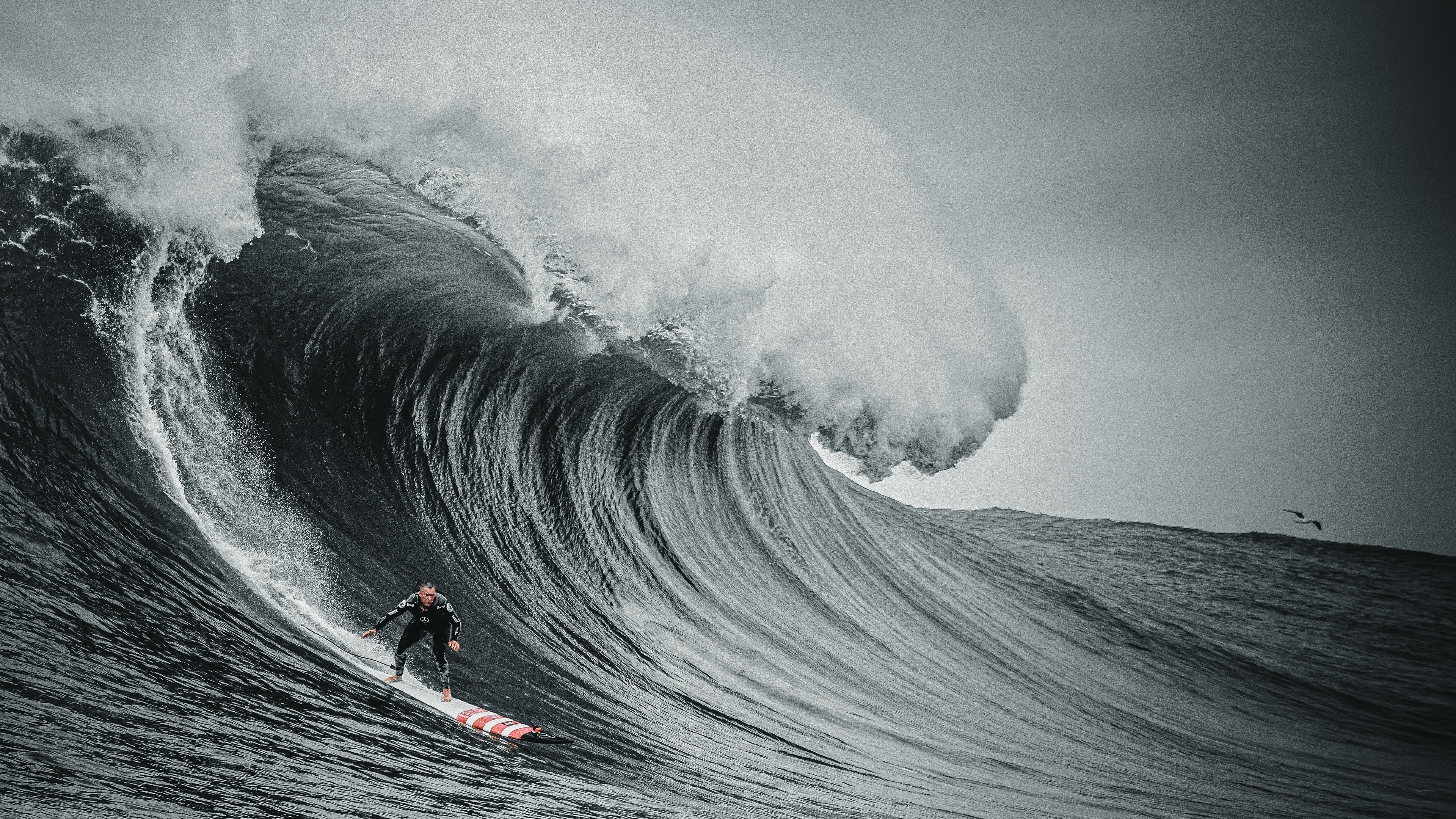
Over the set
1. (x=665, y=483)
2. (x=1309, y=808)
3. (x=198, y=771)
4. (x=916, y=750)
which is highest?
(x=665, y=483)

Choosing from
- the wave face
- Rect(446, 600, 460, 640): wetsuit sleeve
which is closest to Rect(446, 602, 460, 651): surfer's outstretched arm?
Rect(446, 600, 460, 640): wetsuit sleeve

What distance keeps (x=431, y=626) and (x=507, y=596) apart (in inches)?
62.2

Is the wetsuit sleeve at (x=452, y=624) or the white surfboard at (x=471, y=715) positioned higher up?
the wetsuit sleeve at (x=452, y=624)

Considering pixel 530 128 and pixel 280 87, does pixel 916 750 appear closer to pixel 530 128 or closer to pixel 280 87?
pixel 530 128

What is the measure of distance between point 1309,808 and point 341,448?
7.13 m

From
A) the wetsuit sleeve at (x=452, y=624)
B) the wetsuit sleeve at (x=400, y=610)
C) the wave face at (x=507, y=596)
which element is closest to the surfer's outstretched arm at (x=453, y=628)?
the wetsuit sleeve at (x=452, y=624)

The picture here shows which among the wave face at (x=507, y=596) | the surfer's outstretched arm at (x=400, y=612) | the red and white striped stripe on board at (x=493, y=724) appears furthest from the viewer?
the surfer's outstretched arm at (x=400, y=612)

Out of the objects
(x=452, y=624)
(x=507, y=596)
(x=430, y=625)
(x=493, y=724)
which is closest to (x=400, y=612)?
(x=430, y=625)

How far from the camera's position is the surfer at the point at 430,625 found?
4.59 meters

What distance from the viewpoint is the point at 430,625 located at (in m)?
4.66

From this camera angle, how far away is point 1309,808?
621 cm

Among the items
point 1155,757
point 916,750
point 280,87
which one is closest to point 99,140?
point 280,87

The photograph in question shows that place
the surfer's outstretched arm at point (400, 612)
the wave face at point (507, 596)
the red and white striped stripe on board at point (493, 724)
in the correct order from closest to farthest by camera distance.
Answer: the wave face at point (507, 596) → the red and white striped stripe on board at point (493, 724) → the surfer's outstretched arm at point (400, 612)

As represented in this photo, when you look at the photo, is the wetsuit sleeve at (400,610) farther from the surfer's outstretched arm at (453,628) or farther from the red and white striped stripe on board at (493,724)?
the red and white striped stripe on board at (493,724)
